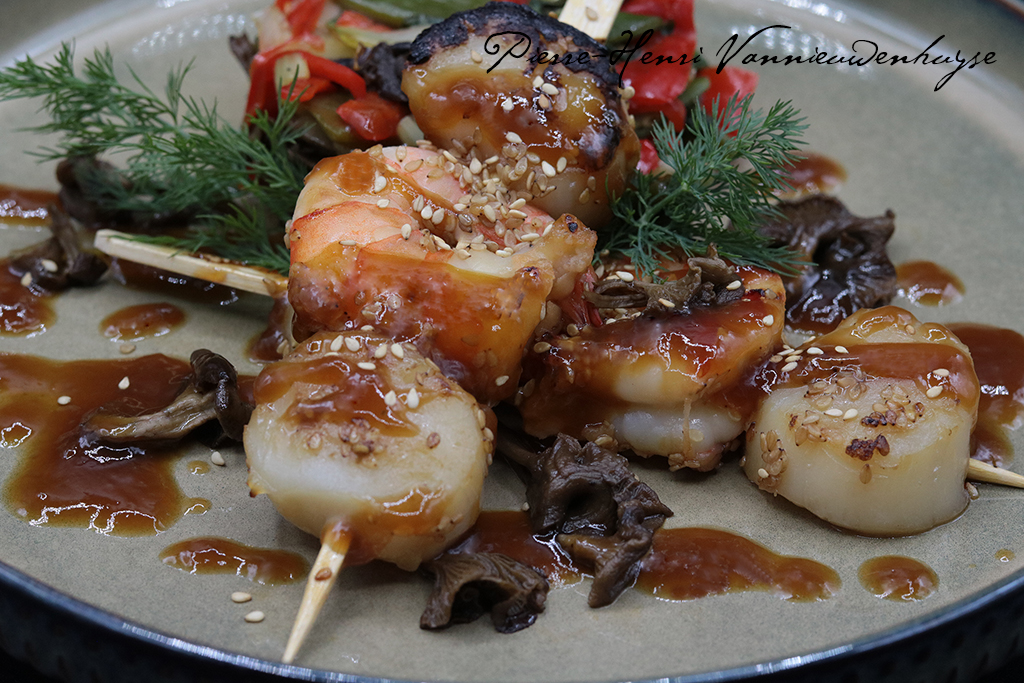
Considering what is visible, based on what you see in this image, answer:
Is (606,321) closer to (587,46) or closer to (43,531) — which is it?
(587,46)

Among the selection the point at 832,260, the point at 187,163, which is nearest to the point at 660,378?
the point at 832,260

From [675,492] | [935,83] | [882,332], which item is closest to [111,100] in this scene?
[675,492]

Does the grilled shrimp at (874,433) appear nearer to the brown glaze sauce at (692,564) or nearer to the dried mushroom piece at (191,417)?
the brown glaze sauce at (692,564)

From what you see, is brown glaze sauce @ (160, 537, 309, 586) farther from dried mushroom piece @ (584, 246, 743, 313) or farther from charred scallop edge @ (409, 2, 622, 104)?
charred scallop edge @ (409, 2, 622, 104)

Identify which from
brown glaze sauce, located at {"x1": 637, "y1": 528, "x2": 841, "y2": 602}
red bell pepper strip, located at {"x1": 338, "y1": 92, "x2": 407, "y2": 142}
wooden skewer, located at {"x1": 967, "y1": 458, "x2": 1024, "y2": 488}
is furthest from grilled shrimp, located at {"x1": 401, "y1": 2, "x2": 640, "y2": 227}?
wooden skewer, located at {"x1": 967, "y1": 458, "x2": 1024, "y2": 488}

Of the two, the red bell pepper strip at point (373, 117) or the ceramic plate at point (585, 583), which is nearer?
the ceramic plate at point (585, 583)

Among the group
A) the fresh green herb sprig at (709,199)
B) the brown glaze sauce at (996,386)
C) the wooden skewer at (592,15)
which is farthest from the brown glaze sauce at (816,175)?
the wooden skewer at (592,15)
